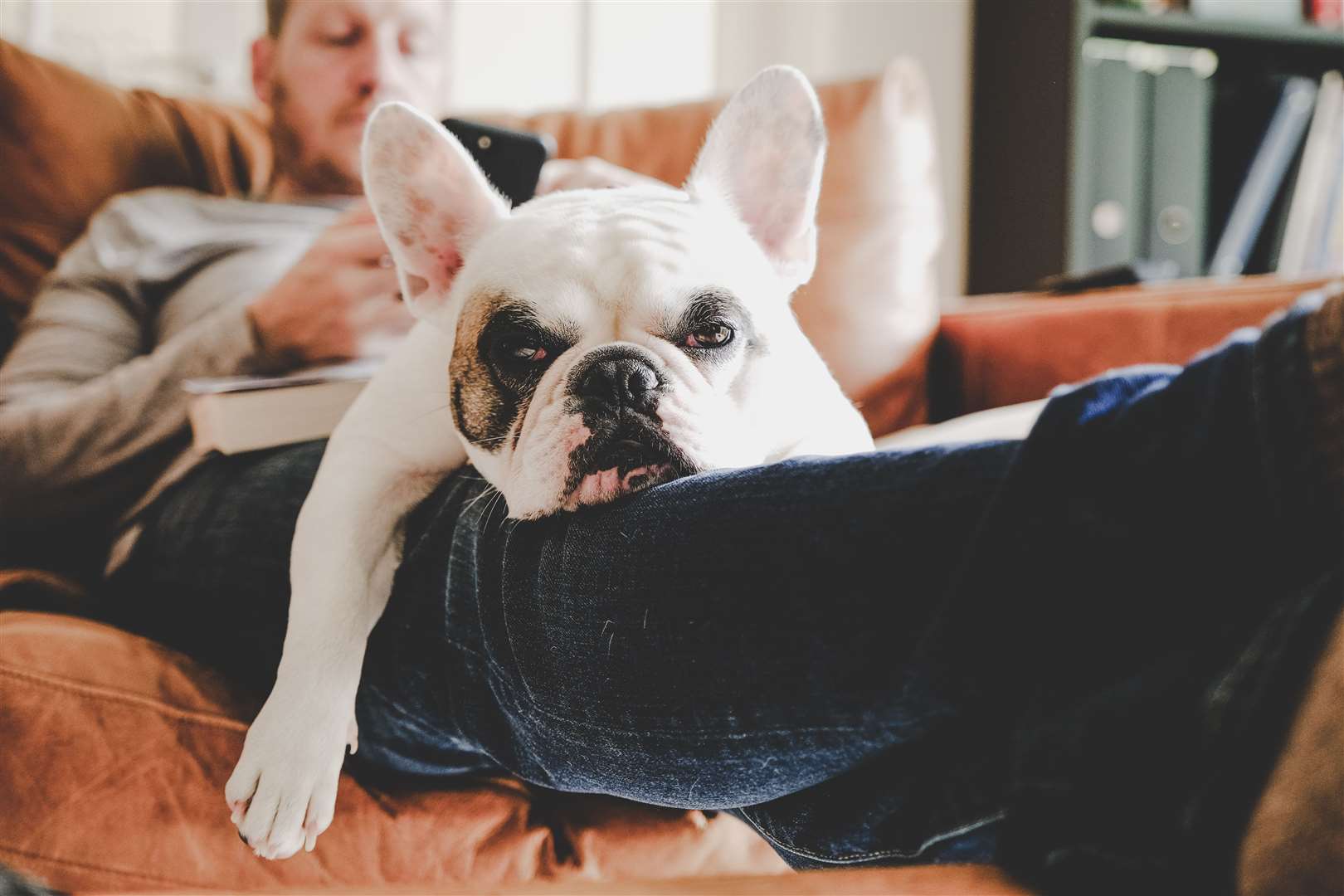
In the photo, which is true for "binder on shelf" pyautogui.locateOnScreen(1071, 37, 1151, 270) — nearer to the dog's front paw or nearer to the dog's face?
the dog's face

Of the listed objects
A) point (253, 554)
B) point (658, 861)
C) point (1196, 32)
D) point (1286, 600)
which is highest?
point (1196, 32)

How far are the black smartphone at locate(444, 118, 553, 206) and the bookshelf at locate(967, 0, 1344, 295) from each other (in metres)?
1.29

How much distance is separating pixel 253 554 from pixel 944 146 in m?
1.96

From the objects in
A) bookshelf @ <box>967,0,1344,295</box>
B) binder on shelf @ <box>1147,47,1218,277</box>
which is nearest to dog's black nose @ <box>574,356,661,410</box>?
bookshelf @ <box>967,0,1344,295</box>

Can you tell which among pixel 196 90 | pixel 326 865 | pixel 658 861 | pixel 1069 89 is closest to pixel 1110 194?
pixel 1069 89

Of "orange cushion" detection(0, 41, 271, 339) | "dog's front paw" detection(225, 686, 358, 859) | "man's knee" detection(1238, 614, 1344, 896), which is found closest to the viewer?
"man's knee" detection(1238, 614, 1344, 896)

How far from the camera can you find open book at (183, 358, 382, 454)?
878mm

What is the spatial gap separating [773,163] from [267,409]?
0.55 metres

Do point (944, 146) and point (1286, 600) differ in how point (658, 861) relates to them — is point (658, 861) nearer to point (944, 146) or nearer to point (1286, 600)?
point (1286, 600)

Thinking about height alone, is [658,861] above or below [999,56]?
below

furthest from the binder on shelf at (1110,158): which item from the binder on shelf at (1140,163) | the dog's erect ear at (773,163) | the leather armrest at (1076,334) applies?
the dog's erect ear at (773,163)

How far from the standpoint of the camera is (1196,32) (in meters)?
1.91

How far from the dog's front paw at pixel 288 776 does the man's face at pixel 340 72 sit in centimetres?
98

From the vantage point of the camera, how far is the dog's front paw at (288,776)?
64 cm
